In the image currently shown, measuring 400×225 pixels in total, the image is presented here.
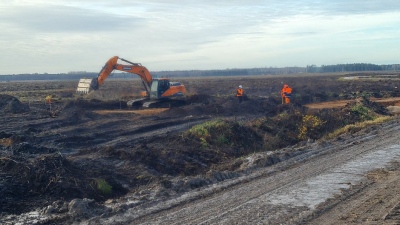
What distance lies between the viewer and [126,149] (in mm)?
17906

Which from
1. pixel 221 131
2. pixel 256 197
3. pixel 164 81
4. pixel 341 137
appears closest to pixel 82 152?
pixel 221 131

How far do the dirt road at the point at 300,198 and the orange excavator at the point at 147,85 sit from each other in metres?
20.6

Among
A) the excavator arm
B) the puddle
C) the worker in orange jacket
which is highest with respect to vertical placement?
the excavator arm

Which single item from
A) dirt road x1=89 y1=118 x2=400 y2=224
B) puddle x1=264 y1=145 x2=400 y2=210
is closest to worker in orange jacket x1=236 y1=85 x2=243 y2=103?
puddle x1=264 y1=145 x2=400 y2=210

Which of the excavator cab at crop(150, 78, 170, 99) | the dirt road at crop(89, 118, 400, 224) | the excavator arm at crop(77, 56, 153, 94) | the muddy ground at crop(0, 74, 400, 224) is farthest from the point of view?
the excavator cab at crop(150, 78, 170, 99)

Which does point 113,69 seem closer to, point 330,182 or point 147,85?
point 147,85

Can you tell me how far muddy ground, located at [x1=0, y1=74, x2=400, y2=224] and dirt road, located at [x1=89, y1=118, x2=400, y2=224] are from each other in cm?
72

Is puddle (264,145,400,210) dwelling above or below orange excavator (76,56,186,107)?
below

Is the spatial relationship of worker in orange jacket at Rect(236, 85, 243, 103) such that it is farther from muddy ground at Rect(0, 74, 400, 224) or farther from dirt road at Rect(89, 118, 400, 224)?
dirt road at Rect(89, 118, 400, 224)

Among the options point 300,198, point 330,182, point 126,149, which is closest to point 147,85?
point 126,149

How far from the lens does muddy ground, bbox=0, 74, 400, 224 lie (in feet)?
38.5

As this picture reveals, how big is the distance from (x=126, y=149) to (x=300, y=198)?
824cm

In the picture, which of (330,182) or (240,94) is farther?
(240,94)

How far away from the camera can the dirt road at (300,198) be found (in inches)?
382
